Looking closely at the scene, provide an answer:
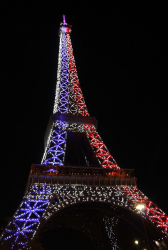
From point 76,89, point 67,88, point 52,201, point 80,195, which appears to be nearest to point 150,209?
point 80,195

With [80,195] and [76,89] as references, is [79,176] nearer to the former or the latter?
[80,195]

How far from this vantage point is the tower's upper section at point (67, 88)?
93.1ft

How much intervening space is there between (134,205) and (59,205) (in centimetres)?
585

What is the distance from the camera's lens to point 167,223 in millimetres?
13727

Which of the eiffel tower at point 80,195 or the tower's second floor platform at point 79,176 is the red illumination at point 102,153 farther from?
the tower's second floor platform at point 79,176

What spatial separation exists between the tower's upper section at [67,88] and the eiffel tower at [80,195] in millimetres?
163

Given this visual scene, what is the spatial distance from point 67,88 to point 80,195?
1988 cm

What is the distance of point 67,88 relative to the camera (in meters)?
31.7

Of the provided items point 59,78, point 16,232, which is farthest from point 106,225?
point 59,78

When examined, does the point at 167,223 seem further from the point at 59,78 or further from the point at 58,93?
the point at 59,78

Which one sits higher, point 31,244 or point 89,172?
point 89,172

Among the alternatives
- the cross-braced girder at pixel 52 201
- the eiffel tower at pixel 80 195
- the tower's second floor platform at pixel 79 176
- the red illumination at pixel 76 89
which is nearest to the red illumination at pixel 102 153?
the eiffel tower at pixel 80 195

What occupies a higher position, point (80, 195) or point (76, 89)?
point (76, 89)

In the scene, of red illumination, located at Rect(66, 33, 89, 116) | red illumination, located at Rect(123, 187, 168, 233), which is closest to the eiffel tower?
red illumination, located at Rect(123, 187, 168, 233)
